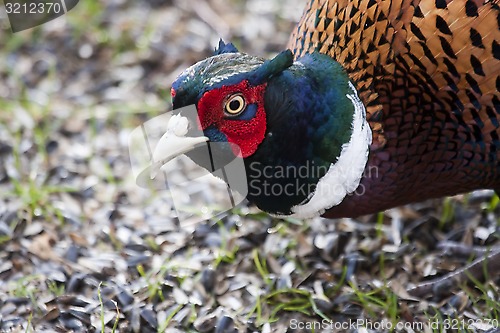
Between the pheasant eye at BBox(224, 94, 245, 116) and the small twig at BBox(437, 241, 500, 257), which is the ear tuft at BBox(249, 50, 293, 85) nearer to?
the pheasant eye at BBox(224, 94, 245, 116)

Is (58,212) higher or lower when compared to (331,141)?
lower

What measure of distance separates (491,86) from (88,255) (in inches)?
82.4

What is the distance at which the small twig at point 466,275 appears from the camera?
3.72 m

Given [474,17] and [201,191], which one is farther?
[201,191]

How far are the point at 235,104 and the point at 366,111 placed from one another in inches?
23.2

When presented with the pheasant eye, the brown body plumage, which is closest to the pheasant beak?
the pheasant eye

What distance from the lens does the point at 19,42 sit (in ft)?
18.0

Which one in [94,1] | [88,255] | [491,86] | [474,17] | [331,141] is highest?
[474,17]

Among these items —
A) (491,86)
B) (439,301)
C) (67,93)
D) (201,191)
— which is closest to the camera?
(491,86)

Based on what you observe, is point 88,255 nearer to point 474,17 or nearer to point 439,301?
point 439,301

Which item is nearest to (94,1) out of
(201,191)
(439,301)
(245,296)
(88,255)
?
(201,191)

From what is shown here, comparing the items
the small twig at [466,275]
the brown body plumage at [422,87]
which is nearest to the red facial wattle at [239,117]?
the brown body plumage at [422,87]

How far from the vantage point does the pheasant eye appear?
287 cm

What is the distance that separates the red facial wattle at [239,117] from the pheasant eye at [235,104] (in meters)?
0.01
